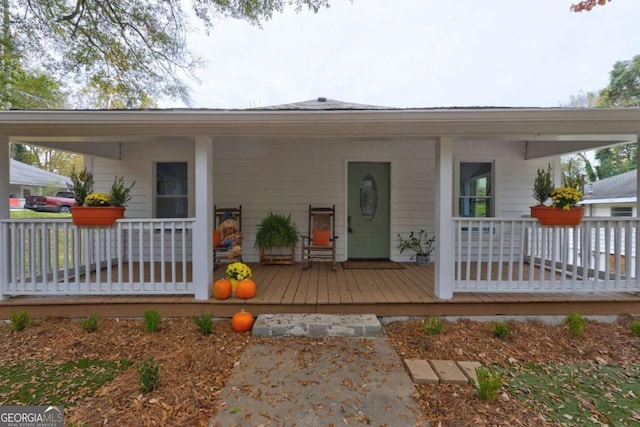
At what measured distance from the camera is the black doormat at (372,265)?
4.89 metres

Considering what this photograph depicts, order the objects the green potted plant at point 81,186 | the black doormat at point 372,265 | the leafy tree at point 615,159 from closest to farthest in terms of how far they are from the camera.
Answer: the green potted plant at point 81,186 < the black doormat at point 372,265 < the leafy tree at point 615,159

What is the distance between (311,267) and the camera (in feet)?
16.1

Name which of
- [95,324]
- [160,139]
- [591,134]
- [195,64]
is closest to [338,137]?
[160,139]

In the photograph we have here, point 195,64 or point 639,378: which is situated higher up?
point 195,64

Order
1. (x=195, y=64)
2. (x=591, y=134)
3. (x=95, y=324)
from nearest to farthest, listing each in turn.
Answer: (x=95, y=324), (x=591, y=134), (x=195, y=64)

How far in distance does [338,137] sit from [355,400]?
2440mm

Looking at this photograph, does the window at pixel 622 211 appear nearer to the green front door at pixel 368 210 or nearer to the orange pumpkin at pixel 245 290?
the green front door at pixel 368 210

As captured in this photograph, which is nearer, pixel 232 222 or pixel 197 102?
pixel 232 222

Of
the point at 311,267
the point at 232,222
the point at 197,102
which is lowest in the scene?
the point at 311,267

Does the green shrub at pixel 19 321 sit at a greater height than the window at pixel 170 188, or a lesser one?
lesser

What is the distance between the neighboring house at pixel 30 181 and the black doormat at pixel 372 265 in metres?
14.8

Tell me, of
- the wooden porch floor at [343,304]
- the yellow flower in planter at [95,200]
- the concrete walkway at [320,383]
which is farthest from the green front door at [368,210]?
the yellow flower in planter at [95,200]

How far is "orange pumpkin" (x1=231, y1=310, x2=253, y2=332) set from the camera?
9.67 feet

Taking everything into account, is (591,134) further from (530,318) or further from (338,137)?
(338,137)
